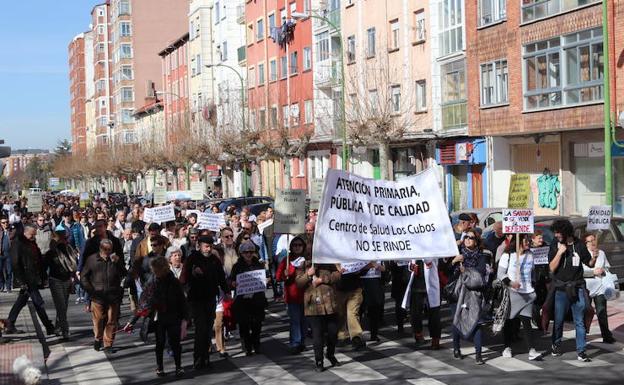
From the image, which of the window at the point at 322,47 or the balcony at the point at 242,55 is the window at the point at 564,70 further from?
the balcony at the point at 242,55

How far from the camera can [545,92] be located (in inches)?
1243

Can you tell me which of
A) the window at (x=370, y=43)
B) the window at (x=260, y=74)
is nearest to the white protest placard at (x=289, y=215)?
the window at (x=370, y=43)

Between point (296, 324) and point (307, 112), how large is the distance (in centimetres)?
4033

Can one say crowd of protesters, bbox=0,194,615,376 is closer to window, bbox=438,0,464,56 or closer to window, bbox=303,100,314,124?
window, bbox=438,0,464,56

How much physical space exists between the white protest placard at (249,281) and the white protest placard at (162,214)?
7243mm

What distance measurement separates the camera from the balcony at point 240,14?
2653 inches

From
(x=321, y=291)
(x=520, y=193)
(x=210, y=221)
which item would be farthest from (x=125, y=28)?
(x=321, y=291)

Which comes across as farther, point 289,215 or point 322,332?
point 289,215

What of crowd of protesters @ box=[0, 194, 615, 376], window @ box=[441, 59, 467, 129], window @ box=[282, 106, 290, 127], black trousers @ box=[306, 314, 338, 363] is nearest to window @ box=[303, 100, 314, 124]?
window @ box=[282, 106, 290, 127]

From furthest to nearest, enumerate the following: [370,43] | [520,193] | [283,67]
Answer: [283,67], [370,43], [520,193]

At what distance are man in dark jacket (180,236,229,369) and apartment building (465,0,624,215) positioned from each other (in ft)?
59.8

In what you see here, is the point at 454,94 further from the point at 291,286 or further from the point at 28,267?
the point at 291,286

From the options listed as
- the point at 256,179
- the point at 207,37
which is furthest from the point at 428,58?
the point at 207,37

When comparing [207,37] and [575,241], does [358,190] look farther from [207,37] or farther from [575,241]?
[207,37]
